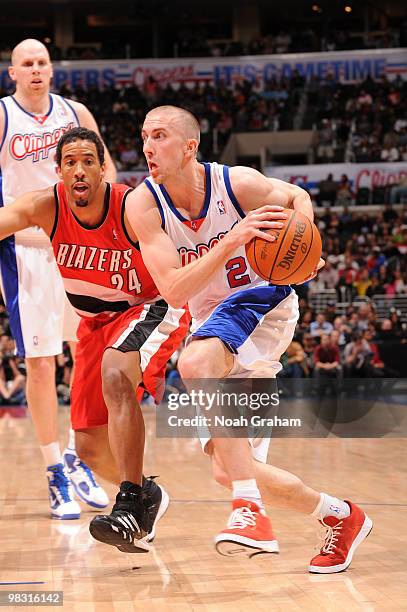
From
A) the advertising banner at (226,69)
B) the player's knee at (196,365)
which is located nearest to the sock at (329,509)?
the player's knee at (196,365)

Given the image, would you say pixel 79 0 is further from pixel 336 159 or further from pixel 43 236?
pixel 43 236

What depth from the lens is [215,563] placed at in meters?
4.21

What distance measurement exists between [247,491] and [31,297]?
2.49 metres

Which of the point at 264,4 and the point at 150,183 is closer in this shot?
the point at 150,183

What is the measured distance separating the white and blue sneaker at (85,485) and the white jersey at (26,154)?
1.41 metres

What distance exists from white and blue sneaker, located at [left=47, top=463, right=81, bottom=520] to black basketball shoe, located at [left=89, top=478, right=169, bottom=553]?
1194 millimetres

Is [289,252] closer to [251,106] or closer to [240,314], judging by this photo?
[240,314]

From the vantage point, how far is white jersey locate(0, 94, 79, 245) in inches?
218

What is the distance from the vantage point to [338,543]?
3.98 meters

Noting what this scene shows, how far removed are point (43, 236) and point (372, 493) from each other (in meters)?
2.69

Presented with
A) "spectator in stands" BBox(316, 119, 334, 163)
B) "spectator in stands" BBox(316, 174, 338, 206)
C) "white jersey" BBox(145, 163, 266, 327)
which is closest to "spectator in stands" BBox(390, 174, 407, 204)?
"spectator in stands" BBox(316, 174, 338, 206)

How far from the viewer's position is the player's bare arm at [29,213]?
14.1 feet

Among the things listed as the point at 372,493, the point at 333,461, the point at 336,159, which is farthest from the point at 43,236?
the point at 336,159


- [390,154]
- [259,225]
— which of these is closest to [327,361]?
[259,225]
